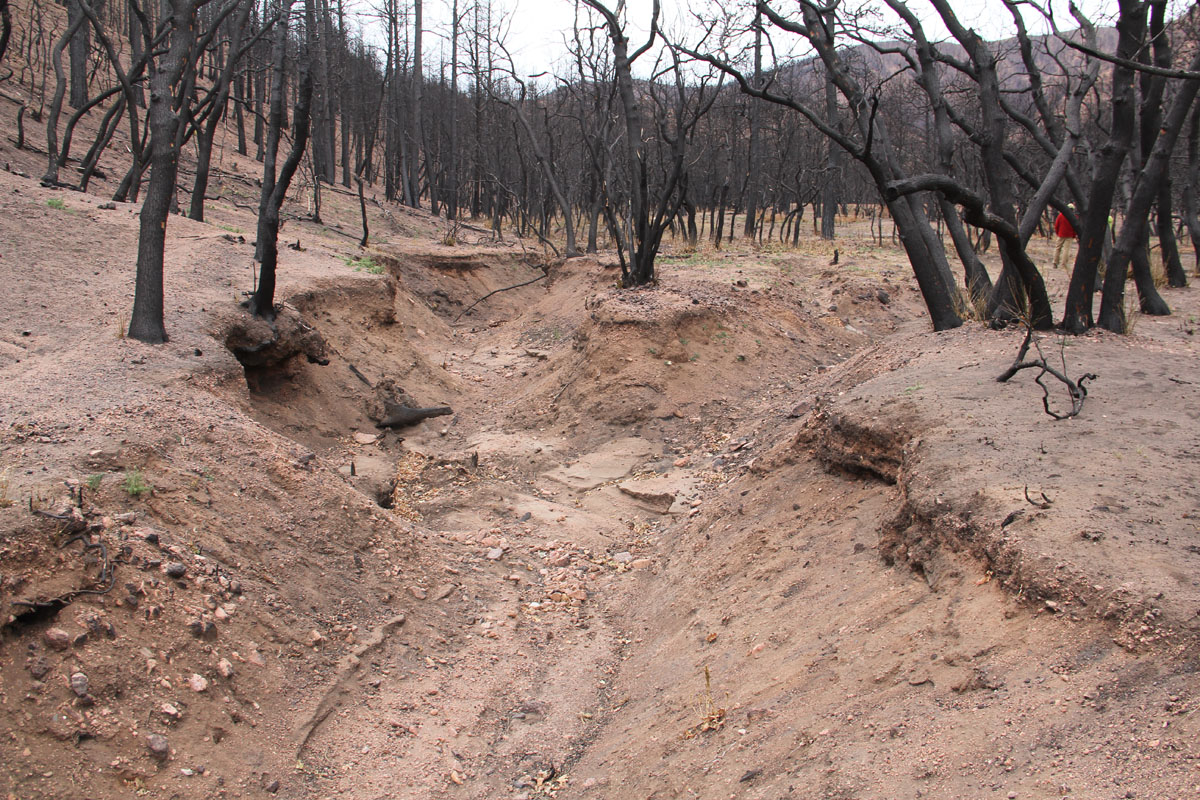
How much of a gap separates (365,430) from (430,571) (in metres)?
3.46

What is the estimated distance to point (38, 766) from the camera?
2736 millimetres

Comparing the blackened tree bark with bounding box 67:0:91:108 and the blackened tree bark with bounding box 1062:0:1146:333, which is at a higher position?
the blackened tree bark with bounding box 67:0:91:108

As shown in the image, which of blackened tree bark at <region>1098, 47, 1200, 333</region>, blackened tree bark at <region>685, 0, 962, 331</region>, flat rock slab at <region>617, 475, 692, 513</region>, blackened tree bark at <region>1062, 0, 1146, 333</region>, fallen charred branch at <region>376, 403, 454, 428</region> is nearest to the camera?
blackened tree bark at <region>1062, 0, 1146, 333</region>

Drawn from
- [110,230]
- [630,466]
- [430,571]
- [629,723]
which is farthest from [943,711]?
[110,230]

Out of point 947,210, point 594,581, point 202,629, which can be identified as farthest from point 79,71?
point 202,629

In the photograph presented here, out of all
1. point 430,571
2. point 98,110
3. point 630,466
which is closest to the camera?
point 430,571

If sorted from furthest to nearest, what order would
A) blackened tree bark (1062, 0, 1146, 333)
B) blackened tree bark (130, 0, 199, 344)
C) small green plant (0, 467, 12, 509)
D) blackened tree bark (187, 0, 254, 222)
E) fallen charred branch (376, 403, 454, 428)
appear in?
blackened tree bark (187, 0, 254, 222) < fallen charred branch (376, 403, 454, 428) < blackened tree bark (130, 0, 199, 344) < blackened tree bark (1062, 0, 1146, 333) < small green plant (0, 467, 12, 509)

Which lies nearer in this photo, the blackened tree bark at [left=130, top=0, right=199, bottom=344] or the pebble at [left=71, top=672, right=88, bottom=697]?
the pebble at [left=71, top=672, right=88, bottom=697]

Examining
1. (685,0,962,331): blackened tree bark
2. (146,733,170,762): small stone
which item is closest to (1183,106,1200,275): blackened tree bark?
(685,0,962,331): blackened tree bark

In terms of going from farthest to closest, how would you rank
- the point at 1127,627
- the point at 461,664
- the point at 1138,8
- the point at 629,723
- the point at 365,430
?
the point at 365,430, the point at 1138,8, the point at 461,664, the point at 629,723, the point at 1127,627

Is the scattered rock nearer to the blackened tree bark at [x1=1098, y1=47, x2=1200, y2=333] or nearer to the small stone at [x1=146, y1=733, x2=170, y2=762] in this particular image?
the small stone at [x1=146, y1=733, x2=170, y2=762]

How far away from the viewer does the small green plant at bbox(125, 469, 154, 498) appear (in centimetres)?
398

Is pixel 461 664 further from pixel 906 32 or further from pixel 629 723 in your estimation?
pixel 906 32

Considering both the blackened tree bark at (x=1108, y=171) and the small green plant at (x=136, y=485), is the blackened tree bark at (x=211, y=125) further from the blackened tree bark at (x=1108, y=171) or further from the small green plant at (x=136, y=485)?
the blackened tree bark at (x=1108, y=171)
